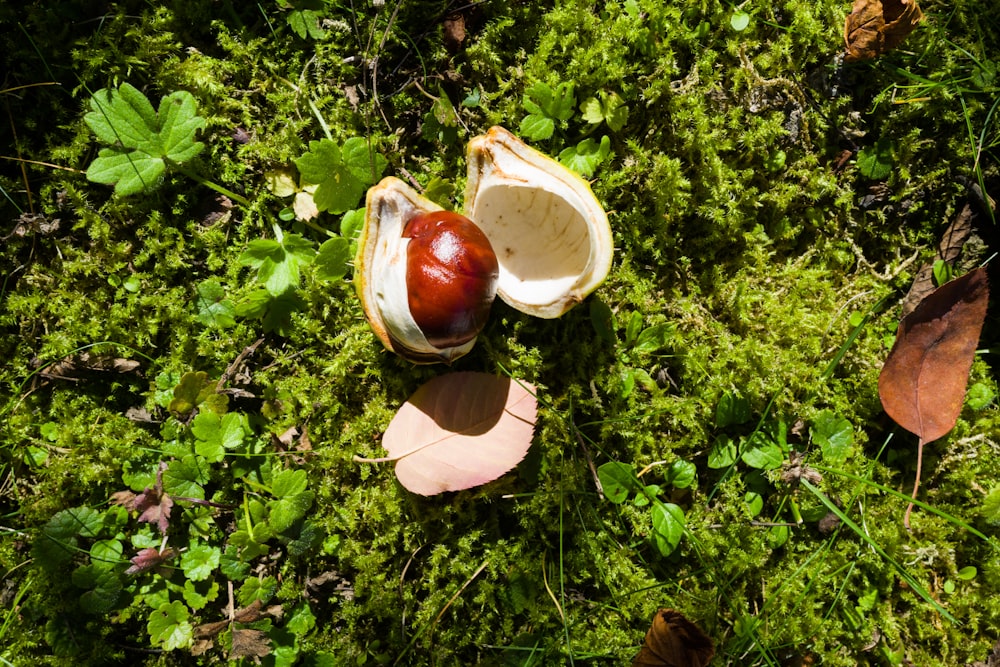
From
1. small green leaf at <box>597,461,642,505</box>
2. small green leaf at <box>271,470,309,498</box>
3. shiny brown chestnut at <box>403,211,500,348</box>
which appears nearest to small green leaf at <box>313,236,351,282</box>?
shiny brown chestnut at <box>403,211,500,348</box>

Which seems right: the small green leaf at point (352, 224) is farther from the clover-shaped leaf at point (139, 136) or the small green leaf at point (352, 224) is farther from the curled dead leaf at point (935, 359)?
the curled dead leaf at point (935, 359)

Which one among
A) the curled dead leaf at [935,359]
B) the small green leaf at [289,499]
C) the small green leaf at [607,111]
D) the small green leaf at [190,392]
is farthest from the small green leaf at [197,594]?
the curled dead leaf at [935,359]

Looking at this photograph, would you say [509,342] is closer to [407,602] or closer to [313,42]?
[407,602]

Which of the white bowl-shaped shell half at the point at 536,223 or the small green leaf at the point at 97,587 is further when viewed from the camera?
the small green leaf at the point at 97,587

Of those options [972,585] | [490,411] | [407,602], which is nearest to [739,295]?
[490,411]

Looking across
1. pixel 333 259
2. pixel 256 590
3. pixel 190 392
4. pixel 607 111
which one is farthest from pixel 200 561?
pixel 607 111

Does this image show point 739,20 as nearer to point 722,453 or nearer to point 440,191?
point 440,191
